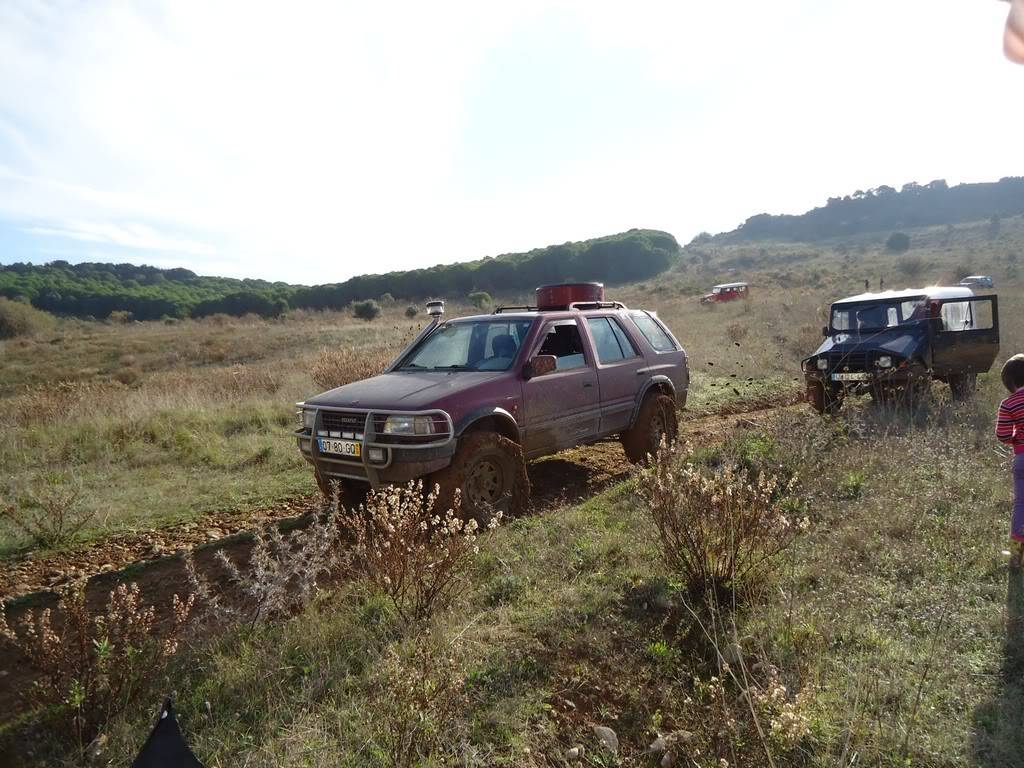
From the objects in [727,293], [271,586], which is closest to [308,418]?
[271,586]

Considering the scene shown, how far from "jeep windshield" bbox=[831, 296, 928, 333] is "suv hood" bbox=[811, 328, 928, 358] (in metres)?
Answer: 0.15

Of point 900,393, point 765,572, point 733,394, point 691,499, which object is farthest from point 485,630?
point 733,394

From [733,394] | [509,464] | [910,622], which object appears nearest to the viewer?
[910,622]

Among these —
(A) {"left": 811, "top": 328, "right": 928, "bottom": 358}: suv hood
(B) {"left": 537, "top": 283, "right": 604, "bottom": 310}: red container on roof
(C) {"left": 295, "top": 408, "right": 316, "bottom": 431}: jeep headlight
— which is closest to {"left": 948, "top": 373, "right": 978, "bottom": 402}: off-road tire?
(A) {"left": 811, "top": 328, "right": 928, "bottom": 358}: suv hood

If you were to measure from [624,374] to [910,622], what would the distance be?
3421mm

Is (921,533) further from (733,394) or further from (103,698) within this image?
(733,394)

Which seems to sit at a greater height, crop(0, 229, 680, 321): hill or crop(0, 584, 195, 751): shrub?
crop(0, 229, 680, 321): hill

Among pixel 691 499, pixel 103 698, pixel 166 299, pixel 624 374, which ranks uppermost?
pixel 166 299

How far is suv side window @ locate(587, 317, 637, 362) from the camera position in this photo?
5.96m

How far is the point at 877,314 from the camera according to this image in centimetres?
856

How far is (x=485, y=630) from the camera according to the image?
3107 mm

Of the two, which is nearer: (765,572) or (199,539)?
(765,572)

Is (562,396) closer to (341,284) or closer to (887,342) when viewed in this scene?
(887,342)

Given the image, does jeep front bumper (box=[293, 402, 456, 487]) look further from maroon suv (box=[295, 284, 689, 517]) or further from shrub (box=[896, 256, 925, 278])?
shrub (box=[896, 256, 925, 278])
